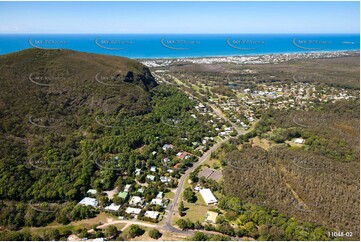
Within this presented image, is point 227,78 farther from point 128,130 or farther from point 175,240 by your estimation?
point 175,240

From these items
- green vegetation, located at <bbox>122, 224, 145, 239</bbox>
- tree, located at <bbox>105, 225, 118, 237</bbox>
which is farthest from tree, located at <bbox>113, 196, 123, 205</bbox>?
green vegetation, located at <bbox>122, 224, 145, 239</bbox>

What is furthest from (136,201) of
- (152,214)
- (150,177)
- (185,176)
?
(185,176)

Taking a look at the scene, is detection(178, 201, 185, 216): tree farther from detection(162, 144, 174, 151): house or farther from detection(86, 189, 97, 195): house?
detection(162, 144, 174, 151): house

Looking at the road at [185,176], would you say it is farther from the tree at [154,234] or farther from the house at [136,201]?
the house at [136,201]

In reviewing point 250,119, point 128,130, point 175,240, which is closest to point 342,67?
point 250,119

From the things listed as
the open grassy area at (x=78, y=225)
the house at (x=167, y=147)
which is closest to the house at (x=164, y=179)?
the house at (x=167, y=147)
